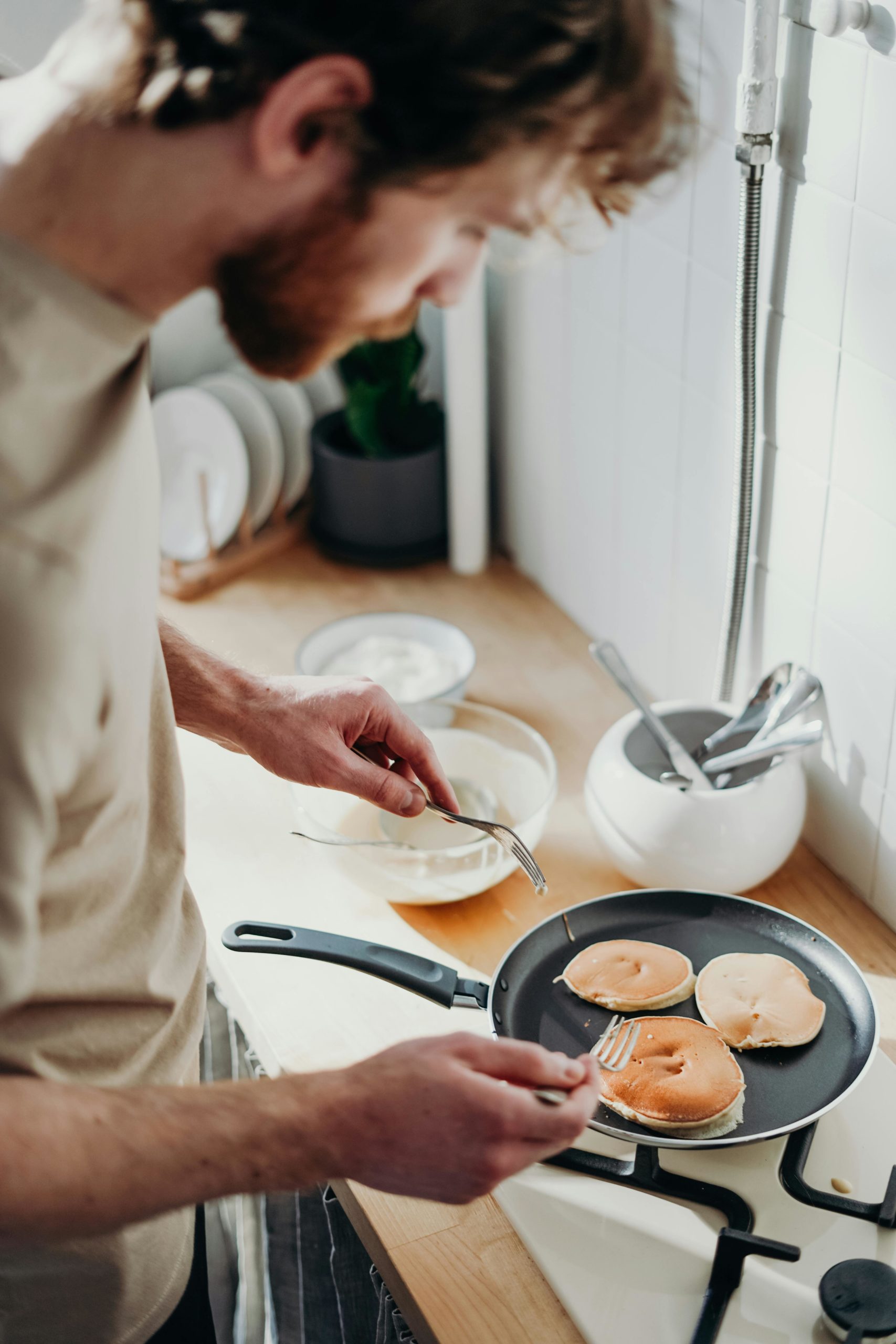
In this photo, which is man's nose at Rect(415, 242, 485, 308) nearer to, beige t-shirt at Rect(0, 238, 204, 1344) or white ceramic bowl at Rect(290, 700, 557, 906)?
beige t-shirt at Rect(0, 238, 204, 1344)

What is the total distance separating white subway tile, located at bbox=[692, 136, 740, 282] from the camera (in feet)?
3.65

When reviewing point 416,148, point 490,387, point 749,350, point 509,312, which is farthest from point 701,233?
point 416,148

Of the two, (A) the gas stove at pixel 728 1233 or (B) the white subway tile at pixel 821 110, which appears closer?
(A) the gas stove at pixel 728 1233

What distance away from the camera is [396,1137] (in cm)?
69

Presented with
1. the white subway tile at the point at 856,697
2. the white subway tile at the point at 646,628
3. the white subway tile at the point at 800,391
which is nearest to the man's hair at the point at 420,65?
the white subway tile at the point at 800,391

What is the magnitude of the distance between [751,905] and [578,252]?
0.59 meters

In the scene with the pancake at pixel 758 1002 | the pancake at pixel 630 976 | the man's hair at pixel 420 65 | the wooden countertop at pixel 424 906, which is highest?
the man's hair at pixel 420 65

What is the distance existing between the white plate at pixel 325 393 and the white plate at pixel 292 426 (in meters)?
0.02

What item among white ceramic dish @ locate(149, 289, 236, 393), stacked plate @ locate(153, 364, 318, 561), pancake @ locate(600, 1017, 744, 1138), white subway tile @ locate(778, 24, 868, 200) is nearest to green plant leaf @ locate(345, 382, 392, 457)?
stacked plate @ locate(153, 364, 318, 561)

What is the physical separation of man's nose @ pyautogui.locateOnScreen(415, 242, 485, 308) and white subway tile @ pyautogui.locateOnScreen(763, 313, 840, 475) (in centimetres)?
48

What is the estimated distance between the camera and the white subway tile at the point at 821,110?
954 millimetres

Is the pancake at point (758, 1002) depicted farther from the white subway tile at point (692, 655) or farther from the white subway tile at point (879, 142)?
the white subway tile at point (879, 142)

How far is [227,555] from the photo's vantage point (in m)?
1.74

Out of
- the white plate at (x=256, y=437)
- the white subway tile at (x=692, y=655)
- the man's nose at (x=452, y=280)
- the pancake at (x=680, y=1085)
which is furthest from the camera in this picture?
the white plate at (x=256, y=437)
